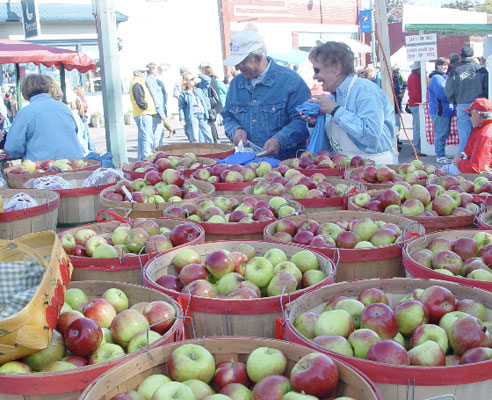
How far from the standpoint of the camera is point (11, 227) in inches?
154

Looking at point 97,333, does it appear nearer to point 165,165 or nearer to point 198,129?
point 165,165

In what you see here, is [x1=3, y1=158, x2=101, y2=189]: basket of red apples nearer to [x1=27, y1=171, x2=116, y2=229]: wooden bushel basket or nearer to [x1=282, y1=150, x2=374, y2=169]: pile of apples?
[x1=27, y1=171, x2=116, y2=229]: wooden bushel basket

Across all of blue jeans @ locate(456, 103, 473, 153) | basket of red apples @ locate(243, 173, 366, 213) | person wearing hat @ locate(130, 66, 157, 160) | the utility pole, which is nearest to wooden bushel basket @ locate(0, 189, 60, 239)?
basket of red apples @ locate(243, 173, 366, 213)

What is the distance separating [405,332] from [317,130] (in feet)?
11.9

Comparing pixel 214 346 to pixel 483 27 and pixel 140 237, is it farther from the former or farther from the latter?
pixel 483 27

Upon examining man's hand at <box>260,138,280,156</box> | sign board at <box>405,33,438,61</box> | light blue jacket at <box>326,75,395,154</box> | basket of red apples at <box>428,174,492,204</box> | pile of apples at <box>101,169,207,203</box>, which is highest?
sign board at <box>405,33,438,61</box>

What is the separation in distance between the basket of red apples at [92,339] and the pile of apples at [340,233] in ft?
3.53

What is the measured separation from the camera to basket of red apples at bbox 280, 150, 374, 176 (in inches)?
195

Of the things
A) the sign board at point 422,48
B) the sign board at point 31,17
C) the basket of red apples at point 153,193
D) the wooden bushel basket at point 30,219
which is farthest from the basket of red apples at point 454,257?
the sign board at point 31,17

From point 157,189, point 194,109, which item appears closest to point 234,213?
point 157,189

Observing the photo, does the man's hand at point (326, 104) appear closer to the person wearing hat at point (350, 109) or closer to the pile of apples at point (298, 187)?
the person wearing hat at point (350, 109)

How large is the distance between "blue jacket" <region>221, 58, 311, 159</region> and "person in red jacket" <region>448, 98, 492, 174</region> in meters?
2.23

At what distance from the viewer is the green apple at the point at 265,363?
6.04 feet

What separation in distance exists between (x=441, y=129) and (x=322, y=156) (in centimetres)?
768
